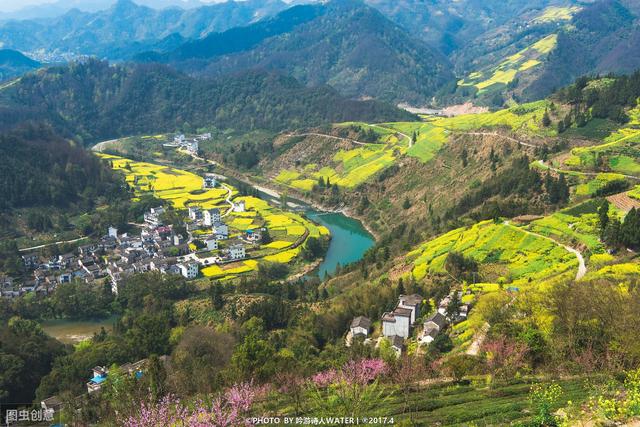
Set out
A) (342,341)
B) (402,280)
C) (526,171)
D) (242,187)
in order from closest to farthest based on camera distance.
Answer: (342,341) < (402,280) < (526,171) < (242,187)

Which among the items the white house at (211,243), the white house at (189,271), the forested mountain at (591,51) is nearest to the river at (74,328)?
the white house at (189,271)

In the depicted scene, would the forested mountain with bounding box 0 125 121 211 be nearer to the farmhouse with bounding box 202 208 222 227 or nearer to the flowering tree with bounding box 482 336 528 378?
the farmhouse with bounding box 202 208 222 227

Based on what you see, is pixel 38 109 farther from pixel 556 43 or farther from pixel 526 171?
pixel 556 43

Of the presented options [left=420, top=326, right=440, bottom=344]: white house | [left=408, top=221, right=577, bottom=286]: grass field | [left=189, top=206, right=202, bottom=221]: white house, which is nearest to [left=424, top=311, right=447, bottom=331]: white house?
[left=420, top=326, right=440, bottom=344]: white house

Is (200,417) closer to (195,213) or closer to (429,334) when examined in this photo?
(429,334)

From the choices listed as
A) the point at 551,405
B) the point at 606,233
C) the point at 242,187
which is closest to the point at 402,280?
the point at 606,233

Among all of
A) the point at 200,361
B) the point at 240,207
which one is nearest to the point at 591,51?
the point at 240,207
